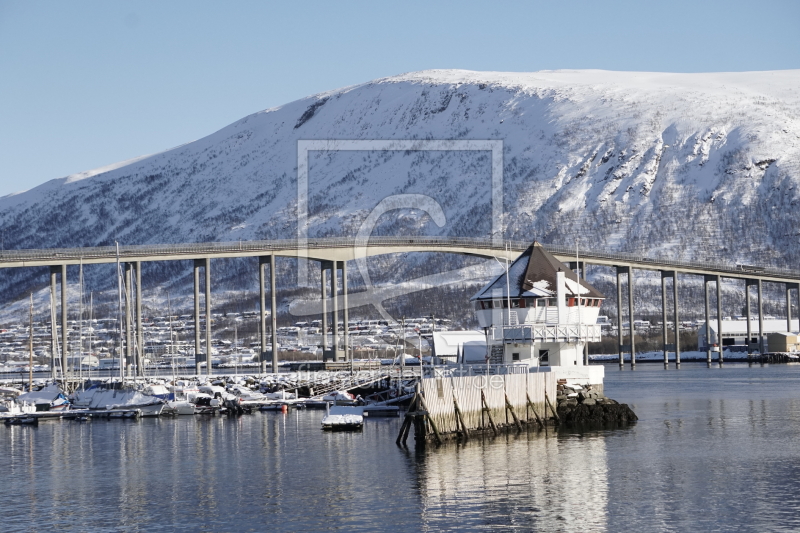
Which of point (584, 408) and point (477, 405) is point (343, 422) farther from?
point (584, 408)

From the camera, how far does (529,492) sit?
149ft

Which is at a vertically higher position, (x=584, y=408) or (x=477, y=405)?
(x=477, y=405)

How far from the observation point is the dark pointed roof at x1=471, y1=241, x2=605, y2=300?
72.7 metres

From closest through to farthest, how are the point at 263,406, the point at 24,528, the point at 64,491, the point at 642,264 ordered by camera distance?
1. the point at 24,528
2. the point at 64,491
3. the point at 263,406
4. the point at 642,264

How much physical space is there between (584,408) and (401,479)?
25.4m

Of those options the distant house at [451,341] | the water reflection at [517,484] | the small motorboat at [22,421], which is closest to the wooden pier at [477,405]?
the water reflection at [517,484]

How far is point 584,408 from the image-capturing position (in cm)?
7181

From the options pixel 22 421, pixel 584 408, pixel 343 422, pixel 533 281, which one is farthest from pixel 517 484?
pixel 22 421

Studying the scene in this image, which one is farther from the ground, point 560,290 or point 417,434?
point 560,290

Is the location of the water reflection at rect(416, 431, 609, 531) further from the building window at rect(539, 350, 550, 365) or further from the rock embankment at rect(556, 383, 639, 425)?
the building window at rect(539, 350, 550, 365)

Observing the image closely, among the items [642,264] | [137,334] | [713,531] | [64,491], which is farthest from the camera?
[642,264]

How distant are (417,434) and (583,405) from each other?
1597 cm

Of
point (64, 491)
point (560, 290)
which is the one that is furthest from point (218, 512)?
point (560, 290)

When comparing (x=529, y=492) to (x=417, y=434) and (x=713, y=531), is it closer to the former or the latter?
(x=713, y=531)
